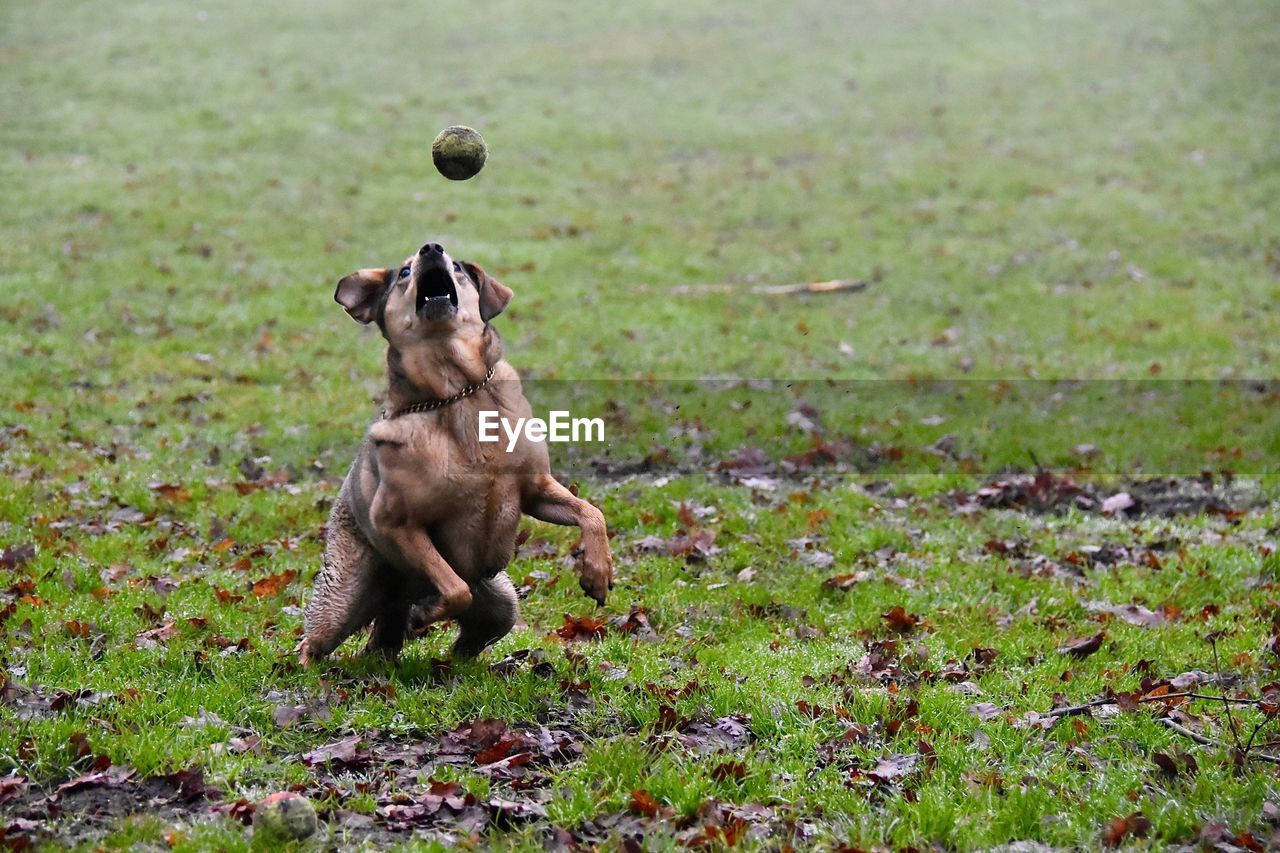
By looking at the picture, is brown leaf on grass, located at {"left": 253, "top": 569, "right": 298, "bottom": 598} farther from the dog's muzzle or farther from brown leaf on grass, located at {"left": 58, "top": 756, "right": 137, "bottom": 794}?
the dog's muzzle

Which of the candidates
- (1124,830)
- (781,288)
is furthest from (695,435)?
(1124,830)

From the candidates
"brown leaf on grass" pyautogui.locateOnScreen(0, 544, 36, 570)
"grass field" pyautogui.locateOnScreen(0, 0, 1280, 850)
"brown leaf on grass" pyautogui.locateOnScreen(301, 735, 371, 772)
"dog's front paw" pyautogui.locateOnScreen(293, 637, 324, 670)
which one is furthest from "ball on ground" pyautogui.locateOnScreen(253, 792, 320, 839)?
"brown leaf on grass" pyautogui.locateOnScreen(0, 544, 36, 570)

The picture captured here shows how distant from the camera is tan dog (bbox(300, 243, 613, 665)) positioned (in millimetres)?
6137

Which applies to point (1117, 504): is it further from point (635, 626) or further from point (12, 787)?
point (12, 787)

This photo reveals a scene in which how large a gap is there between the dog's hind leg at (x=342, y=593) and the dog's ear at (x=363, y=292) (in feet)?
3.55

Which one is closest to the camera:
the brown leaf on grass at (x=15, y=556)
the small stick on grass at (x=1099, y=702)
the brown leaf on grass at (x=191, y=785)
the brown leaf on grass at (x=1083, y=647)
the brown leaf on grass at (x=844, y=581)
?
the brown leaf on grass at (x=191, y=785)

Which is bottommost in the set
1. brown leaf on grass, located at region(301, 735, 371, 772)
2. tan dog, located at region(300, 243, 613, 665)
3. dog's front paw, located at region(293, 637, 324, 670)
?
brown leaf on grass, located at region(301, 735, 371, 772)

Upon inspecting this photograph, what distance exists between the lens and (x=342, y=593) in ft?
21.7

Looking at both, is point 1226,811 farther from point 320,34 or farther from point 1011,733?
point 320,34

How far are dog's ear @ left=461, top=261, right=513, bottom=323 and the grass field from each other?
1881 mm

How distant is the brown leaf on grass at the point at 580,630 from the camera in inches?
301

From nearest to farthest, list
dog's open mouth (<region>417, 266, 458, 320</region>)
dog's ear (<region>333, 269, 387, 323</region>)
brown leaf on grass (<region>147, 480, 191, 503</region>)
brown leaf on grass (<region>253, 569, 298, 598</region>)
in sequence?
dog's open mouth (<region>417, 266, 458, 320</region>) < dog's ear (<region>333, 269, 387, 323</region>) < brown leaf on grass (<region>253, 569, 298, 598</region>) < brown leaf on grass (<region>147, 480, 191, 503</region>)

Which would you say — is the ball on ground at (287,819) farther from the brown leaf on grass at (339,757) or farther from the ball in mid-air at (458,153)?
the ball in mid-air at (458,153)

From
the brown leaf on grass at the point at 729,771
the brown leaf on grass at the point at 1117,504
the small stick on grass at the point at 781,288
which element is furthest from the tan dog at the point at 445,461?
the small stick on grass at the point at 781,288
